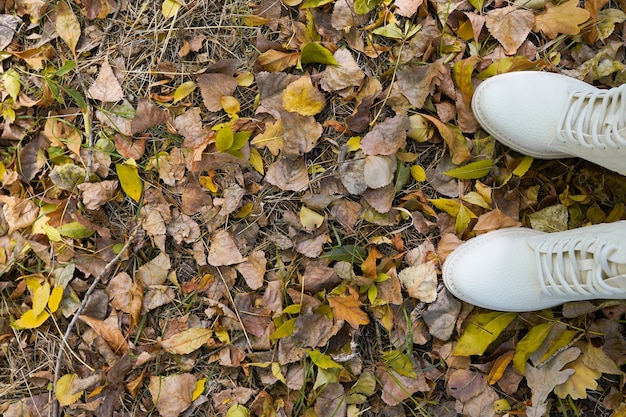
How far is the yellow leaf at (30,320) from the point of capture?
158 cm

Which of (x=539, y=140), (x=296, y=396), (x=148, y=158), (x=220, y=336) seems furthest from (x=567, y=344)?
(x=148, y=158)

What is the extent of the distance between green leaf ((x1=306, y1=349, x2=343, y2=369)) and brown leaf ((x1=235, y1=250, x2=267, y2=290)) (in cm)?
25

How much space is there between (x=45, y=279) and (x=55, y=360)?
0.80 feet

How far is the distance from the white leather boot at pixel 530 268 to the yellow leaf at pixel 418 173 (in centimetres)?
23

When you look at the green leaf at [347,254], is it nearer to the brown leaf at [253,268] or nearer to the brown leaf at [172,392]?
the brown leaf at [253,268]

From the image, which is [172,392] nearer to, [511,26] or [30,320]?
[30,320]

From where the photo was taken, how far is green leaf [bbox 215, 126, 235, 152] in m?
1.52

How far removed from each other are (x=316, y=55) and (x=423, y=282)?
727 millimetres

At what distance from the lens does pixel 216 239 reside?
5.15ft

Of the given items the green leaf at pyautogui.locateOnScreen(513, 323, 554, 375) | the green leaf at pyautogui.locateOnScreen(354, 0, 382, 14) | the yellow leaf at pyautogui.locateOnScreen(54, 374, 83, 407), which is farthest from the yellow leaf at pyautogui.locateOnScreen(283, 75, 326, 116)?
the yellow leaf at pyautogui.locateOnScreen(54, 374, 83, 407)

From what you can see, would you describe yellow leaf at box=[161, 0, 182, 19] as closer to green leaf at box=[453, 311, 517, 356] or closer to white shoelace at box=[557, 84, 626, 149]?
white shoelace at box=[557, 84, 626, 149]

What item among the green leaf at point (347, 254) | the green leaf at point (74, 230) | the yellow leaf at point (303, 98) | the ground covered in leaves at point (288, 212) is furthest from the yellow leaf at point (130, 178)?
the green leaf at point (347, 254)

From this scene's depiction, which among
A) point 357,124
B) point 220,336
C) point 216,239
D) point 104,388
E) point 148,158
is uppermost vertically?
point 357,124

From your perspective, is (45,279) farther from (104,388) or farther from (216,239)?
(216,239)
